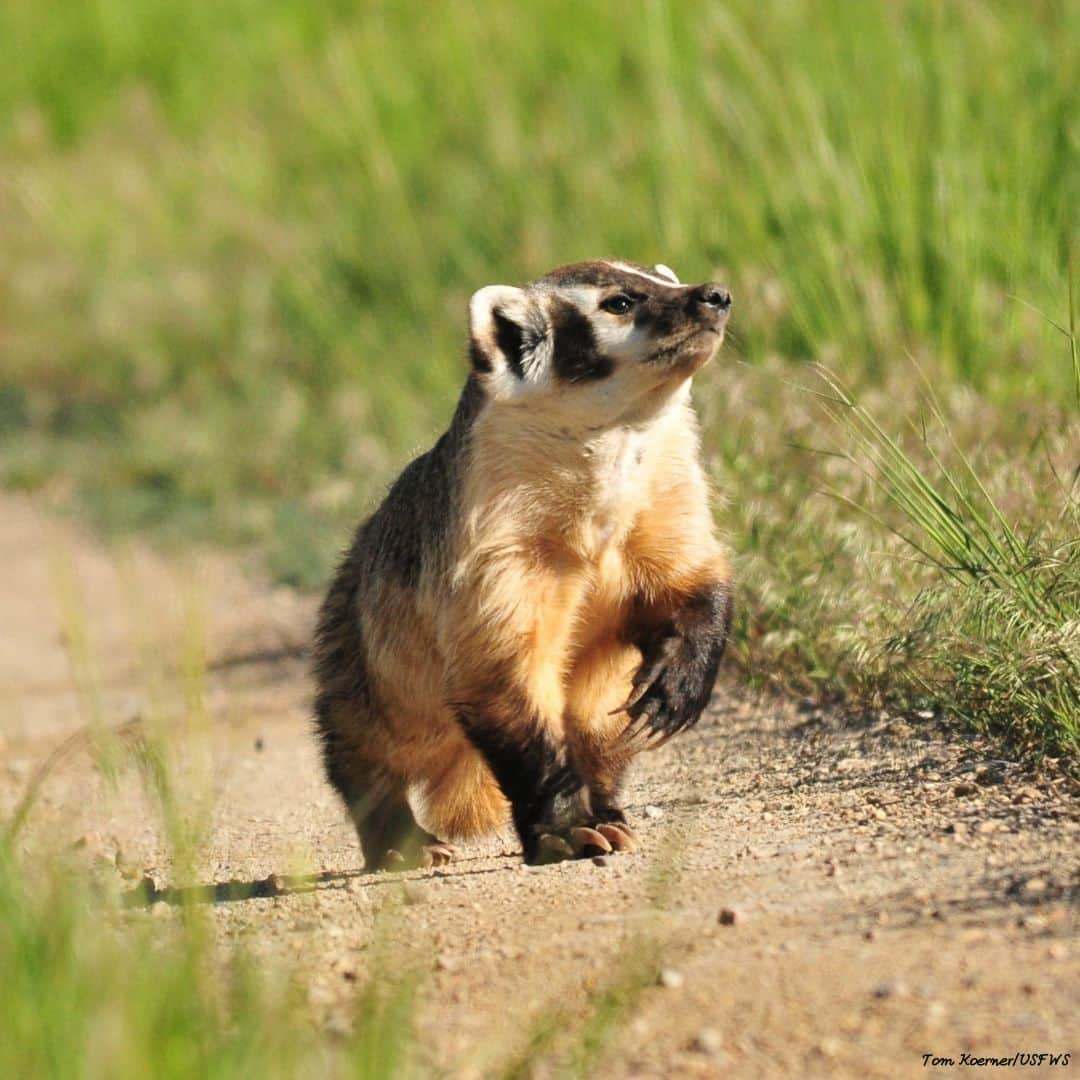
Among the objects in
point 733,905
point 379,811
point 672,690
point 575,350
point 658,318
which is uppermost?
point 658,318

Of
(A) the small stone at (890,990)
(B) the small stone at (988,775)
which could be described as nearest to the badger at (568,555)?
(B) the small stone at (988,775)

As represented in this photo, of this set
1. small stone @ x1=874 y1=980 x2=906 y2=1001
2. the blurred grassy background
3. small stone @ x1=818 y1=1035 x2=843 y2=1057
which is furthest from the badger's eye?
small stone @ x1=818 y1=1035 x2=843 y2=1057

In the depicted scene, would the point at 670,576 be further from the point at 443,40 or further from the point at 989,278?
the point at 443,40

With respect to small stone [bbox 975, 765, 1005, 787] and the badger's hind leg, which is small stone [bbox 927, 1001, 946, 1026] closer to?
small stone [bbox 975, 765, 1005, 787]

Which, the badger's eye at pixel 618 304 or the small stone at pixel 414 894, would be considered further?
the badger's eye at pixel 618 304

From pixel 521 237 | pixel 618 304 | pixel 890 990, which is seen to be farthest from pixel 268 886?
pixel 521 237

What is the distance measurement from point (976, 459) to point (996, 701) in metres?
0.90

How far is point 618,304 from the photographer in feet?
12.6

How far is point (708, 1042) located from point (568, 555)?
4.67 feet

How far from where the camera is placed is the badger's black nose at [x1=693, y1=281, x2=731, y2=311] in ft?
12.1

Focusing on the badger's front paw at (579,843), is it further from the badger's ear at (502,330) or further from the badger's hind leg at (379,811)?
the badger's ear at (502,330)

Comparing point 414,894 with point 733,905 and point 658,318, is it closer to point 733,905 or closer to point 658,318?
point 733,905

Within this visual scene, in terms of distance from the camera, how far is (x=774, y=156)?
254 inches

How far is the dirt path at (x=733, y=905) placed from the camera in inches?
103
